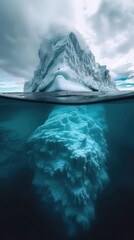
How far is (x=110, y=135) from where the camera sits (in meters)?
8.86

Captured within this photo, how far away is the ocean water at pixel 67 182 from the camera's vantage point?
4.36 m

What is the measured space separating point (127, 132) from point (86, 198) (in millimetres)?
5871

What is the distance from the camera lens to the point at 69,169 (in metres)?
5.39

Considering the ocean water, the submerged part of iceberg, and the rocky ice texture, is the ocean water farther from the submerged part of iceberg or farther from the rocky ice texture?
the rocky ice texture

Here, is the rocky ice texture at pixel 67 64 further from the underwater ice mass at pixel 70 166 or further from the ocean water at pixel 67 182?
the underwater ice mass at pixel 70 166

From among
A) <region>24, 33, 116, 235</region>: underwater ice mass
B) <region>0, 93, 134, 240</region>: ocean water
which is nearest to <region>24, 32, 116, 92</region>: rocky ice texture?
<region>0, 93, 134, 240</region>: ocean water

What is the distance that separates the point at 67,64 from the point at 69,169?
1142 cm

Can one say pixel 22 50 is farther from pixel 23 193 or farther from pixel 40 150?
pixel 23 193

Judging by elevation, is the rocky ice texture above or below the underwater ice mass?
above

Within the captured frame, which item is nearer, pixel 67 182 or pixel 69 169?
pixel 67 182

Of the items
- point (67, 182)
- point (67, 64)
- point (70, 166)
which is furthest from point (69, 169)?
point (67, 64)

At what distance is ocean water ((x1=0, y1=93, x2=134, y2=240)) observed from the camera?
4.36m

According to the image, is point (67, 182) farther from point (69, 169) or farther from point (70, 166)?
point (70, 166)

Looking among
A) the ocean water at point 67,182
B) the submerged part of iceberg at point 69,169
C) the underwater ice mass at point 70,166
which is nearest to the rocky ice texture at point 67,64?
the ocean water at point 67,182
